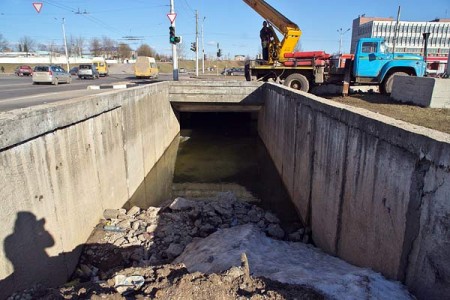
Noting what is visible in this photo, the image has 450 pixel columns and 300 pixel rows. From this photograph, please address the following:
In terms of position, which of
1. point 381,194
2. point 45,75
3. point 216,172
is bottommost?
point 216,172

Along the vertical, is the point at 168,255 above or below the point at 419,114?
below

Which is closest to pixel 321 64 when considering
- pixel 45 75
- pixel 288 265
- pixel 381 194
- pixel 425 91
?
pixel 425 91

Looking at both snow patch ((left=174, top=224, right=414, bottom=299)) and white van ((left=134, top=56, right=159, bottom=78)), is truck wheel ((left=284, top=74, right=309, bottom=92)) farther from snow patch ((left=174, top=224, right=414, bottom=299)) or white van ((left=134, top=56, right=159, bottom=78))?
white van ((left=134, top=56, right=159, bottom=78))

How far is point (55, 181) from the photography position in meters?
5.27

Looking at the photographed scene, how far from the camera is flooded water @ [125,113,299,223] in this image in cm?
1044

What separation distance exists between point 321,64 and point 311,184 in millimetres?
11627

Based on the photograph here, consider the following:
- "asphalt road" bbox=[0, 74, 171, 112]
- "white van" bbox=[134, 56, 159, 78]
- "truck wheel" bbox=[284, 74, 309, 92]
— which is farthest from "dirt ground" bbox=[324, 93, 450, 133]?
"white van" bbox=[134, 56, 159, 78]

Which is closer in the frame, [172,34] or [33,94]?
[33,94]

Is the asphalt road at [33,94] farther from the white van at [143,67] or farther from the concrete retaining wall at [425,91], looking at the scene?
the white van at [143,67]

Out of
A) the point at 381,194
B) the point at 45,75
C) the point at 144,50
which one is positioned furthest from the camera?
the point at 144,50

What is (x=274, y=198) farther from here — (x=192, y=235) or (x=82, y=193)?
(x=82, y=193)

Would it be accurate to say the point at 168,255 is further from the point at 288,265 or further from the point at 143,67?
the point at 143,67

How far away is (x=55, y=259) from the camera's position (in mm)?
5043

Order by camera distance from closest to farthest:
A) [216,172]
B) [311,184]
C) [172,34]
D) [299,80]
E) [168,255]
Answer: [168,255] < [311,184] < [216,172] < [299,80] < [172,34]
